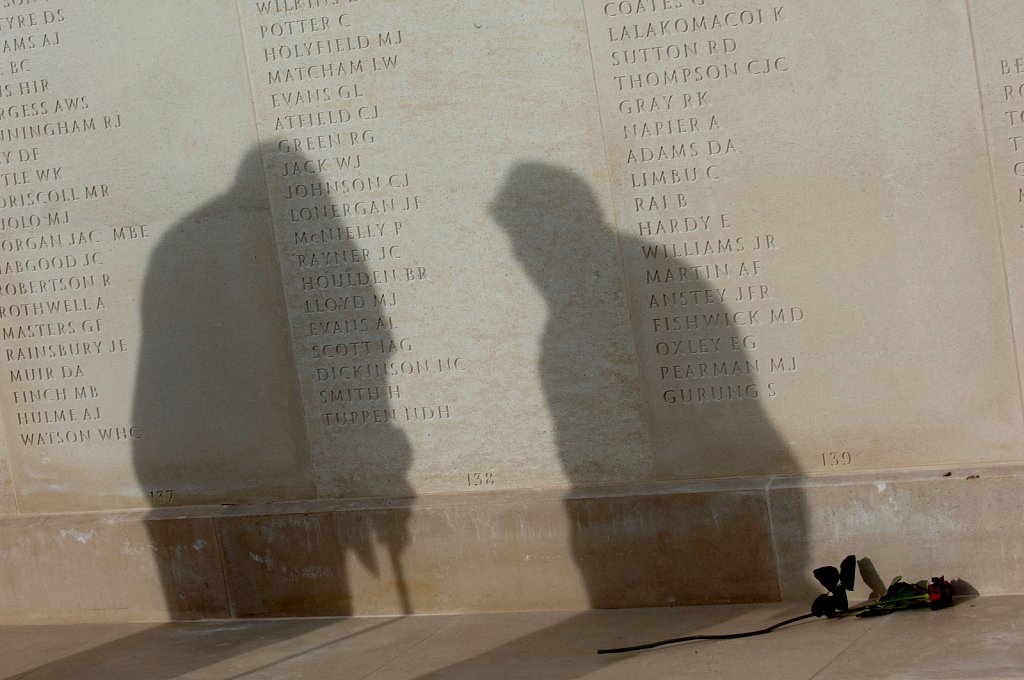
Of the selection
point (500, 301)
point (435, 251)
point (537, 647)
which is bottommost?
point (537, 647)

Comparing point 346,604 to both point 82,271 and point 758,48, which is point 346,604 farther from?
point 758,48

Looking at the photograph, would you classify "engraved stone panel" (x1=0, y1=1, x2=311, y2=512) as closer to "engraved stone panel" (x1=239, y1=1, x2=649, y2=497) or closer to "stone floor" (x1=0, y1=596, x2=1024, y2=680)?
"engraved stone panel" (x1=239, y1=1, x2=649, y2=497)

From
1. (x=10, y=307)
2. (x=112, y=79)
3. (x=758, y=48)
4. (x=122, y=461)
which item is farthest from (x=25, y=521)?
(x=758, y=48)

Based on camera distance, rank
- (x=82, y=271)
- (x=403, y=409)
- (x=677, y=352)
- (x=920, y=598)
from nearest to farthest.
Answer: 1. (x=920, y=598)
2. (x=677, y=352)
3. (x=403, y=409)
4. (x=82, y=271)

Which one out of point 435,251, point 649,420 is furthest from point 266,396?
point 649,420

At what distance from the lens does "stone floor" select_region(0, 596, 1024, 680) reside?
509cm

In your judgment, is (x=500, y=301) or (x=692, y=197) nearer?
(x=692, y=197)

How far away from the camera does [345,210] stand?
6.56 meters

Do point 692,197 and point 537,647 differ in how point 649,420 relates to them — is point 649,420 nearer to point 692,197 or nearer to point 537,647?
point 692,197

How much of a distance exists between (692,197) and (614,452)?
1232 mm

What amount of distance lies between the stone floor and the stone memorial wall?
150 mm

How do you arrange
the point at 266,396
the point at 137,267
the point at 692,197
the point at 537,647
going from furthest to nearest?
the point at 137,267, the point at 266,396, the point at 692,197, the point at 537,647

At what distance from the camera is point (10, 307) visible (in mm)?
7207

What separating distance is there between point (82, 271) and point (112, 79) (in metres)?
1.00
